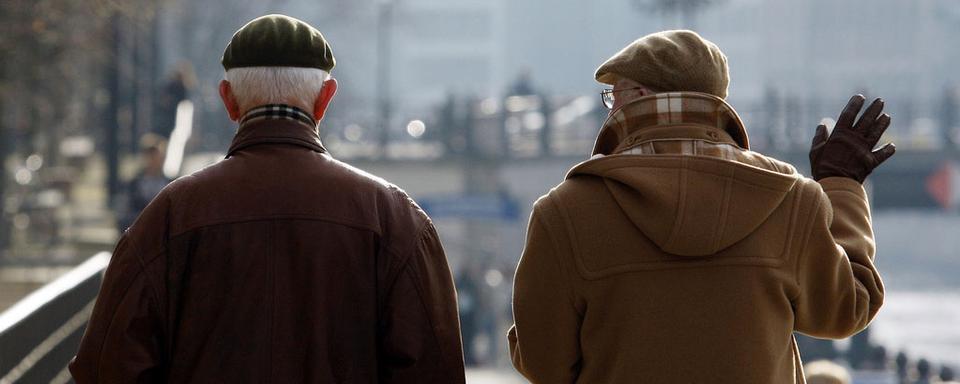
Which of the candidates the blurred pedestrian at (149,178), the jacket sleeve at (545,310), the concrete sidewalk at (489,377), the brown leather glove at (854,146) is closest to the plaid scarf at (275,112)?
the jacket sleeve at (545,310)

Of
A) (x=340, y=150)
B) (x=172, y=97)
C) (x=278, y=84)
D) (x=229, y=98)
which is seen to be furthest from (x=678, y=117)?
(x=340, y=150)

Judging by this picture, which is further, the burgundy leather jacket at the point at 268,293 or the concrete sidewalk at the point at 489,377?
the concrete sidewalk at the point at 489,377

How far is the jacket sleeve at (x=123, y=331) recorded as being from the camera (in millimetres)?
3436

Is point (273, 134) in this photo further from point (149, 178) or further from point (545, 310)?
point (149, 178)

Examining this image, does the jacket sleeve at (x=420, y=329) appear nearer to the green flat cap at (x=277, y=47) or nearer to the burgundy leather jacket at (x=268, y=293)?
the burgundy leather jacket at (x=268, y=293)

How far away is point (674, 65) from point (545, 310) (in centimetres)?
56

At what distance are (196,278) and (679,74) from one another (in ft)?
3.46

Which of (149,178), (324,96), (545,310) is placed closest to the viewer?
A: (545,310)

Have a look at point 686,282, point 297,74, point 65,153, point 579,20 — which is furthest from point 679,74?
point 579,20

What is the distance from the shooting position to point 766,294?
3512mm

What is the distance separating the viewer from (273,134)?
11.8 ft

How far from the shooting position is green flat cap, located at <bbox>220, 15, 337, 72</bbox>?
142 inches

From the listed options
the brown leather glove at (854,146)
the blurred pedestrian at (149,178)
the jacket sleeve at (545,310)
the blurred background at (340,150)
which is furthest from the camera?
the blurred background at (340,150)

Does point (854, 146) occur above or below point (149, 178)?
above
